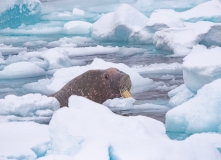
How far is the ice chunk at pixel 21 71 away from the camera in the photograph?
11.0 m

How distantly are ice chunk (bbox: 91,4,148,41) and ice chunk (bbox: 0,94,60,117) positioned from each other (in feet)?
27.0

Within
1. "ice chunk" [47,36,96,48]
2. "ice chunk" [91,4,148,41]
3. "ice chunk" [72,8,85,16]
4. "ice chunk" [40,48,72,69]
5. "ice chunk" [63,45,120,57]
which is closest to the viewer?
"ice chunk" [40,48,72,69]

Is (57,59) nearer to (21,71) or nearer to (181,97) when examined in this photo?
(21,71)

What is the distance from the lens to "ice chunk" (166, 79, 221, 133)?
5516 millimetres

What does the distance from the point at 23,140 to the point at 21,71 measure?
5.75 m

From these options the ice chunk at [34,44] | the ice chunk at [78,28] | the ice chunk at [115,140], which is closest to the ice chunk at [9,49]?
the ice chunk at [34,44]

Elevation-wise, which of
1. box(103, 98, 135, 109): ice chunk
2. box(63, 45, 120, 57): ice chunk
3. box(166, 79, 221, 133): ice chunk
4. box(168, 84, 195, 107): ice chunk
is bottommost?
box(63, 45, 120, 57): ice chunk

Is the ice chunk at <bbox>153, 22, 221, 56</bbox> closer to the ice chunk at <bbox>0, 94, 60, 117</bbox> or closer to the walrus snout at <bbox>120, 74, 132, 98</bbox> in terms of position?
the walrus snout at <bbox>120, 74, 132, 98</bbox>

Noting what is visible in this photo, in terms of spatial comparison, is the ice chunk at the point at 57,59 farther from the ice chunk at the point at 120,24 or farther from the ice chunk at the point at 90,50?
the ice chunk at the point at 120,24

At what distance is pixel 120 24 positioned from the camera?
15469mm

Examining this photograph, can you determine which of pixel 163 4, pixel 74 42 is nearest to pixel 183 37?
pixel 74 42

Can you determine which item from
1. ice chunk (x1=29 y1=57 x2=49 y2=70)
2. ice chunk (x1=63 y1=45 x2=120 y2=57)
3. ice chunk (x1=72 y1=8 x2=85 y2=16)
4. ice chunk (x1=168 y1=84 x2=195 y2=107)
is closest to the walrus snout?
ice chunk (x1=168 y1=84 x2=195 y2=107)

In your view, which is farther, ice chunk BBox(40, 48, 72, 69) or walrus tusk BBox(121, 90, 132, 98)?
ice chunk BBox(40, 48, 72, 69)

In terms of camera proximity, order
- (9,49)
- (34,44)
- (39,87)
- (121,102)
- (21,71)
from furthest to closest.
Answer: (34,44) < (9,49) < (21,71) < (39,87) < (121,102)
